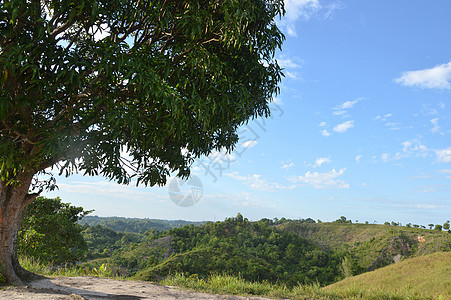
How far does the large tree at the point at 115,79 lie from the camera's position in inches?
244

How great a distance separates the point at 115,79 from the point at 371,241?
79.7 m

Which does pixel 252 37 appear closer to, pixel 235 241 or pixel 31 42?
pixel 31 42

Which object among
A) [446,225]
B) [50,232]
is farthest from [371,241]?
[50,232]

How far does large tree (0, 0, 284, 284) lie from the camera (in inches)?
244

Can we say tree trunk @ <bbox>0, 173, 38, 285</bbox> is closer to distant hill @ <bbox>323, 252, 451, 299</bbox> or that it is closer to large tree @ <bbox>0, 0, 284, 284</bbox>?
large tree @ <bbox>0, 0, 284, 284</bbox>

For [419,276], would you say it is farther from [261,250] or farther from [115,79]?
[261,250]

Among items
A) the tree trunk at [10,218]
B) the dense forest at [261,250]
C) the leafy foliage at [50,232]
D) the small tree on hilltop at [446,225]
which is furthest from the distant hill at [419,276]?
the small tree on hilltop at [446,225]

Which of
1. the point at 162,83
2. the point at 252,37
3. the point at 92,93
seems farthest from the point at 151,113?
the point at 252,37

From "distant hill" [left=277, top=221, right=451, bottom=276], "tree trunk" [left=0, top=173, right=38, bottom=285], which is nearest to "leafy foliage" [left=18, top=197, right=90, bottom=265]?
"tree trunk" [left=0, top=173, right=38, bottom=285]

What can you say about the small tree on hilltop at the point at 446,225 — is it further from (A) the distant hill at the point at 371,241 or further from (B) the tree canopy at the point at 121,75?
(B) the tree canopy at the point at 121,75

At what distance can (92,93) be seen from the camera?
25.5 ft

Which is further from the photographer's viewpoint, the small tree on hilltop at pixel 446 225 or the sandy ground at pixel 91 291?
the small tree on hilltop at pixel 446 225

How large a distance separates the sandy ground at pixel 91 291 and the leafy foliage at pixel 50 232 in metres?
10.1

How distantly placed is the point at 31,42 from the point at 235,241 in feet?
219
